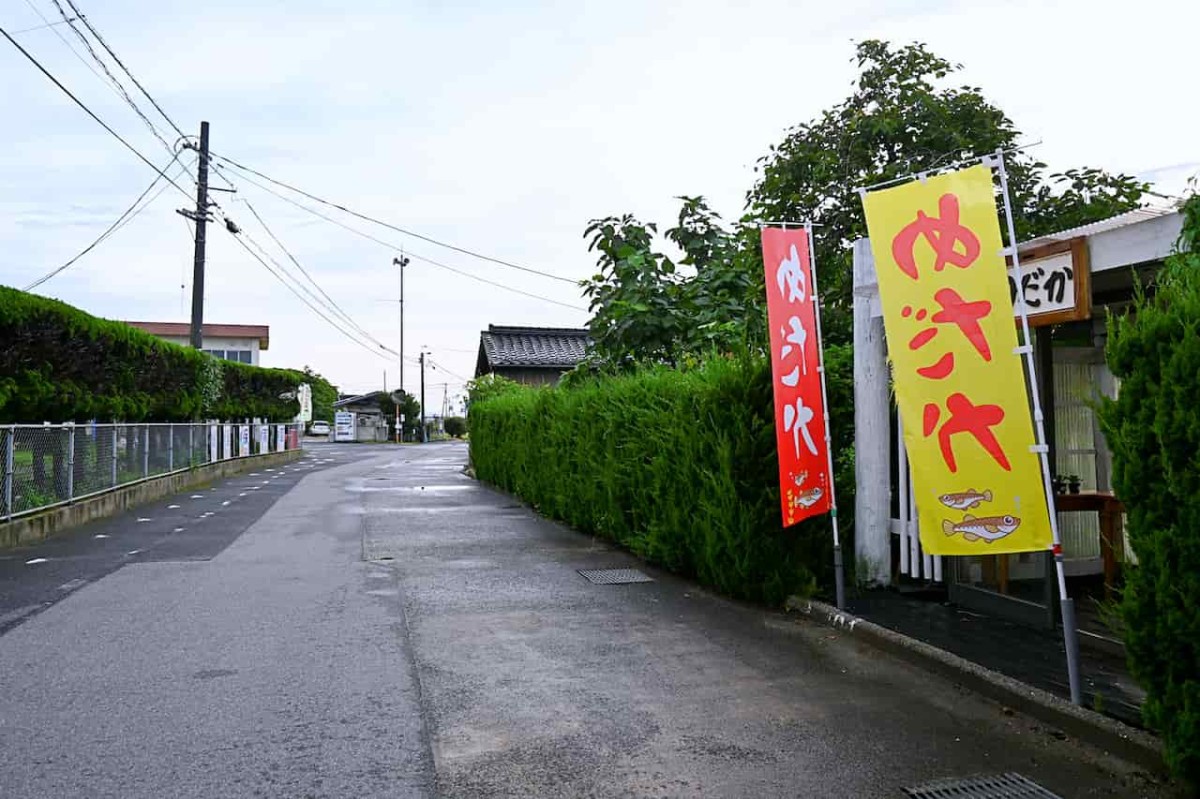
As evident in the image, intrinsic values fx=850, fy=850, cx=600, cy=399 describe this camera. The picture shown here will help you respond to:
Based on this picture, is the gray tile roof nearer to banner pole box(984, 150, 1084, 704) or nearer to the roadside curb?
the roadside curb

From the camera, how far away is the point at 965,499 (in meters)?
4.47

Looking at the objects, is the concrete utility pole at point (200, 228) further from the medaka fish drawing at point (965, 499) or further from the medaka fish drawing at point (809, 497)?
the medaka fish drawing at point (965, 499)

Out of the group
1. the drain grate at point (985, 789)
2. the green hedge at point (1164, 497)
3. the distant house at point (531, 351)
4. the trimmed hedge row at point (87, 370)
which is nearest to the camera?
the green hedge at point (1164, 497)

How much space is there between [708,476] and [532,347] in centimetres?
3052

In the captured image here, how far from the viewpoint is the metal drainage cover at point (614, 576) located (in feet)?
26.0

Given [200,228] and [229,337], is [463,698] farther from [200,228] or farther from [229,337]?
[229,337]

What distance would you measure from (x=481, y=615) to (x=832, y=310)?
5456 mm

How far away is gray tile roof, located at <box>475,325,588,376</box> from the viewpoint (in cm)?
3553

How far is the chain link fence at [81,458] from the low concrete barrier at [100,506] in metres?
0.13

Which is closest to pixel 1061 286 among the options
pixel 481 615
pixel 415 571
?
pixel 481 615

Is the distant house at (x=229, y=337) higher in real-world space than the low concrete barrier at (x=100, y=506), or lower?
higher

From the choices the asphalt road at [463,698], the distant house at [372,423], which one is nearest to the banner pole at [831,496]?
the asphalt road at [463,698]

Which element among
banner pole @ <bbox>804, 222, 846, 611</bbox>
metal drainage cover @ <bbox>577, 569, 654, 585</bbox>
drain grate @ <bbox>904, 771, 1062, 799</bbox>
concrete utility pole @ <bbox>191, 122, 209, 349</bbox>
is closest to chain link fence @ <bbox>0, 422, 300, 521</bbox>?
concrete utility pole @ <bbox>191, 122, 209, 349</bbox>

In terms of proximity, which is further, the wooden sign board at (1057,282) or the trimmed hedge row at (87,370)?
the trimmed hedge row at (87,370)
